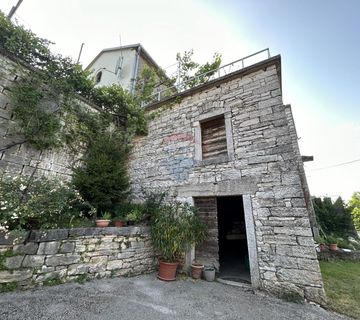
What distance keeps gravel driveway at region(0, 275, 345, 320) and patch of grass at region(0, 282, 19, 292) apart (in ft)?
0.35

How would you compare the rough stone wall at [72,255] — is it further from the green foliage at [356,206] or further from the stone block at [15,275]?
the green foliage at [356,206]

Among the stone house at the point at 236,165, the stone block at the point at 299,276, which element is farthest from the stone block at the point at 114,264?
the stone block at the point at 299,276

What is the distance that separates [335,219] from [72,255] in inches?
479

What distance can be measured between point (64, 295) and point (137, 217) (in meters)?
1.97

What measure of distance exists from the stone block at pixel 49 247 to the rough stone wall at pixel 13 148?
83.7 inches

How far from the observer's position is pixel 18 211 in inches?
113

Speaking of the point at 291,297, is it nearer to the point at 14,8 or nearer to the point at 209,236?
the point at 209,236

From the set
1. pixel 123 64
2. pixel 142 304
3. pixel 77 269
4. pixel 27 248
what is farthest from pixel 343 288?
pixel 123 64

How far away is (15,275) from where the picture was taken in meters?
2.73

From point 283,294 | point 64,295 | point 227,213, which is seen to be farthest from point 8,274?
point 227,213

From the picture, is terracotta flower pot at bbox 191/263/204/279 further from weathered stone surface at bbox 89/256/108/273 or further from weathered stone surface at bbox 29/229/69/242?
weathered stone surface at bbox 29/229/69/242

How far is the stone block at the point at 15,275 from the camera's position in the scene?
2646 mm

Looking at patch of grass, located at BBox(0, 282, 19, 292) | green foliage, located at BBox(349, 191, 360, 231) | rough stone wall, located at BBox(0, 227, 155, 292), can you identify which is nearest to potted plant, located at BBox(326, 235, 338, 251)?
rough stone wall, located at BBox(0, 227, 155, 292)

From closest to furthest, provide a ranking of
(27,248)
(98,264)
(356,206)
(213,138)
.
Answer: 1. (27,248)
2. (98,264)
3. (213,138)
4. (356,206)
